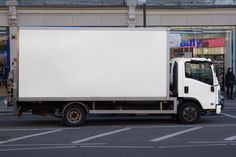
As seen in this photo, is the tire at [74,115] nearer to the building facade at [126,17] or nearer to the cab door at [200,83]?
the cab door at [200,83]

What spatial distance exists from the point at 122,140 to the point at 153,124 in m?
3.52

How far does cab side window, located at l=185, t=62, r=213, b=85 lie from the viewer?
14836 mm

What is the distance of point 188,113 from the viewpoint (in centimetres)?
1484

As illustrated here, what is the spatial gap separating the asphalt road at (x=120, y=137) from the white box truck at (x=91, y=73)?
0.66m

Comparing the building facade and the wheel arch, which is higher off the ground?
the building facade

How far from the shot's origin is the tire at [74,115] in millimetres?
14477

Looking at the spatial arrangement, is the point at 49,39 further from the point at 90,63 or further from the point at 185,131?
the point at 185,131

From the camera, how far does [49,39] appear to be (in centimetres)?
1428

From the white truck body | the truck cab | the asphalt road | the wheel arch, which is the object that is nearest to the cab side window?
the truck cab

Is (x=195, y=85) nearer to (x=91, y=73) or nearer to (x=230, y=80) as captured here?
(x=91, y=73)

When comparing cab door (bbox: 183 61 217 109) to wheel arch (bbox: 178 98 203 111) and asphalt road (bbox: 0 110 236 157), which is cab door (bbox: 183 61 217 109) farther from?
asphalt road (bbox: 0 110 236 157)

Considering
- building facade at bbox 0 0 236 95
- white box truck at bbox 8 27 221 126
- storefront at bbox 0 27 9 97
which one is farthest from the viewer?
storefront at bbox 0 27 9 97

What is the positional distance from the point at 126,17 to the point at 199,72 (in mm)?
10506

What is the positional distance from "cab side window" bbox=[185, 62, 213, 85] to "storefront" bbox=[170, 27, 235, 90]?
10107mm
